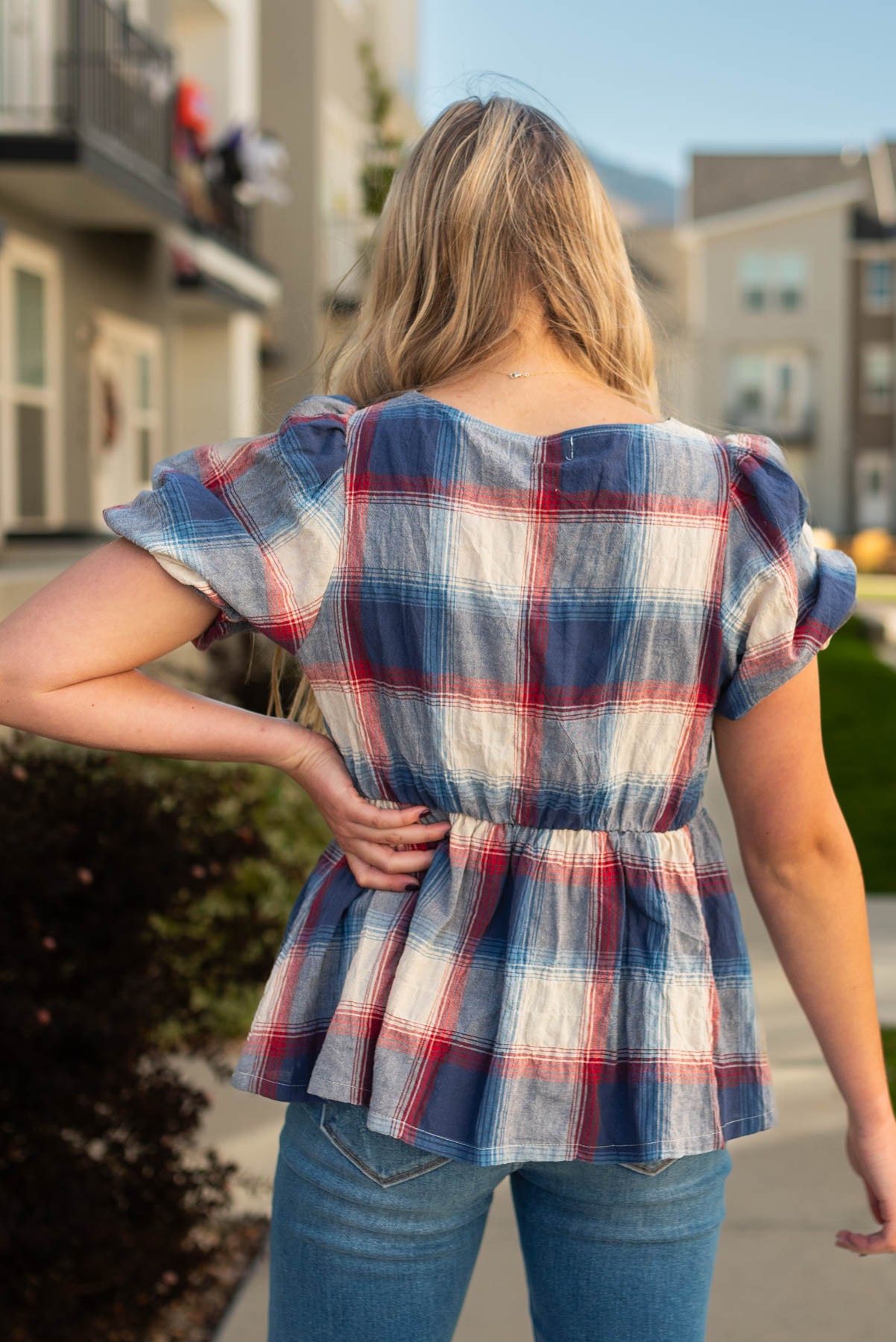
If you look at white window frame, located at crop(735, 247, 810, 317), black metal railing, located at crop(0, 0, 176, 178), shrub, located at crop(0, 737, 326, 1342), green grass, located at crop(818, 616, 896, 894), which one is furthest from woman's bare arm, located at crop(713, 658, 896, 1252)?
white window frame, located at crop(735, 247, 810, 317)

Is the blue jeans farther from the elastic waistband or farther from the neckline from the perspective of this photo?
the neckline

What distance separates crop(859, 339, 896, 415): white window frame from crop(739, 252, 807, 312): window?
9.18 ft

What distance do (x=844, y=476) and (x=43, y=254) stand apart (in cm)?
4070

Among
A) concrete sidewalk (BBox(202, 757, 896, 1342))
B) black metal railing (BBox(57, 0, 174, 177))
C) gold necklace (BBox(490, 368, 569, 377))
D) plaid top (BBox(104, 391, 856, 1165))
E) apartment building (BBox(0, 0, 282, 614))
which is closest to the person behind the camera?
plaid top (BBox(104, 391, 856, 1165))

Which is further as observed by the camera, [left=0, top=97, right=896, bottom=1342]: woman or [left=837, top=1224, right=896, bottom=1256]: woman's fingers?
[left=837, top=1224, right=896, bottom=1256]: woman's fingers

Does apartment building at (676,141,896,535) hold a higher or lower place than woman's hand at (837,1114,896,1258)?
higher

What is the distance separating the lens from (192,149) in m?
12.5

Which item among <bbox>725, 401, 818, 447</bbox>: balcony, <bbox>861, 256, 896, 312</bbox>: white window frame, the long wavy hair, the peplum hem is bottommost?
the peplum hem

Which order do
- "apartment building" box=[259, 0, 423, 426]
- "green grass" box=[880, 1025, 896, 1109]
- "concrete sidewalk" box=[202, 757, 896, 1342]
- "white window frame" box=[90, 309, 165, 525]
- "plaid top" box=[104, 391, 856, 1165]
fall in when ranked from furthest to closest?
"apartment building" box=[259, 0, 423, 426] → "white window frame" box=[90, 309, 165, 525] → "green grass" box=[880, 1025, 896, 1109] → "concrete sidewalk" box=[202, 757, 896, 1342] → "plaid top" box=[104, 391, 856, 1165]

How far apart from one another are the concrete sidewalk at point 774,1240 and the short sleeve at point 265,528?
68.1 inches

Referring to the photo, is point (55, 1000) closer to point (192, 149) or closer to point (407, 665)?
point (407, 665)

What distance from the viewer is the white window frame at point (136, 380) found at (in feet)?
34.5

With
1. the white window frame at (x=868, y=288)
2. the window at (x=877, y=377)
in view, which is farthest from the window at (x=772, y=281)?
the window at (x=877, y=377)

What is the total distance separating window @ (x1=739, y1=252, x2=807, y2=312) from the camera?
46188 mm
